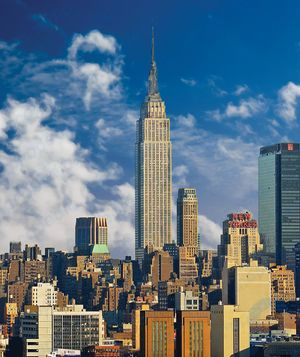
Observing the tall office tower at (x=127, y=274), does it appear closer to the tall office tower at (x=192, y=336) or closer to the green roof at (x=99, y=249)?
the green roof at (x=99, y=249)

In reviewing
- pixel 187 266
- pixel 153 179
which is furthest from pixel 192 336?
pixel 153 179

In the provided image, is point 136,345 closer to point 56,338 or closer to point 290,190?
point 56,338

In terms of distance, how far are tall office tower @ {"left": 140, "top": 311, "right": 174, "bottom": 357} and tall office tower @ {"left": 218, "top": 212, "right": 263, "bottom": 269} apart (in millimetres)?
51019

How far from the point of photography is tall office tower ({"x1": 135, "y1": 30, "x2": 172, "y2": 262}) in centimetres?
12950

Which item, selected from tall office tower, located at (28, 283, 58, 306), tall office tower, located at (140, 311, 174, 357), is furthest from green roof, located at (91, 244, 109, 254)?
tall office tower, located at (140, 311, 174, 357)

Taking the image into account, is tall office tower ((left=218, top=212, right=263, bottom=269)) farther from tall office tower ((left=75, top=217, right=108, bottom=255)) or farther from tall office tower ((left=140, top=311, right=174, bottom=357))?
tall office tower ((left=140, top=311, right=174, bottom=357))

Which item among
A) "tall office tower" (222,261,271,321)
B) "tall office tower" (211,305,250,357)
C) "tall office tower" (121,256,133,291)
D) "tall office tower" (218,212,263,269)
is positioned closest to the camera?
"tall office tower" (211,305,250,357)

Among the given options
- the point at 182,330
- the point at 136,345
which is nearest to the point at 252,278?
the point at 136,345

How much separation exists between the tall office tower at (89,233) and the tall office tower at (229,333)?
182 feet

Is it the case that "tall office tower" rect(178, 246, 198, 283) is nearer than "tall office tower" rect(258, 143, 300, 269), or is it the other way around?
"tall office tower" rect(178, 246, 198, 283)

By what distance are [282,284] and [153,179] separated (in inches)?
1014

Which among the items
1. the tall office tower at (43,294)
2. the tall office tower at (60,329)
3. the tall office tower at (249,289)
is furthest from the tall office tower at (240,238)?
the tall office tower at (60,329)

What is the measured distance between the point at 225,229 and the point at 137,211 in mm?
11541

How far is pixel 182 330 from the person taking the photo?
64.3 m
